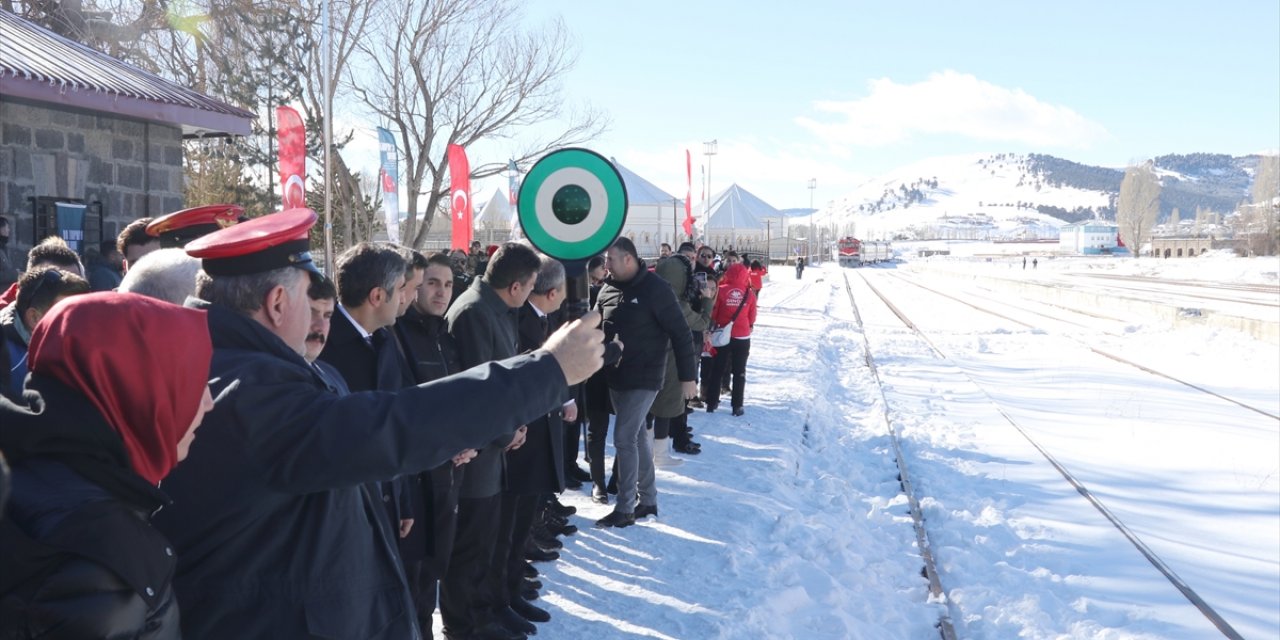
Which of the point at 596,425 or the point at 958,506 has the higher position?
the point at 596,425

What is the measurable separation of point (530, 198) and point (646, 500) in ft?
14.4

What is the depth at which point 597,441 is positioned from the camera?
21.9 ft

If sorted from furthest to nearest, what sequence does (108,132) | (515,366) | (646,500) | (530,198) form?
(108,132) → (646,500) → (530,198) → (515,366)

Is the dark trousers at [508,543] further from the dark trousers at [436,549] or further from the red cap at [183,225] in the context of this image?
the red cap at [183,225]

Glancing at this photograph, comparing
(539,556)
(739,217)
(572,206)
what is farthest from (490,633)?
(739,217)

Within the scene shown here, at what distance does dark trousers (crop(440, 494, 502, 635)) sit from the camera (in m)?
4.24

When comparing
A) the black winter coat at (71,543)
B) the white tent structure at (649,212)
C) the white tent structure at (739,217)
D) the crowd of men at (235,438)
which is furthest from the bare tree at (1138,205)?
the black winter coat at (71,543)

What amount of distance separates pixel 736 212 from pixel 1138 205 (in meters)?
88.5

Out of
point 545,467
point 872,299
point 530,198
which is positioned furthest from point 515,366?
point 872,299

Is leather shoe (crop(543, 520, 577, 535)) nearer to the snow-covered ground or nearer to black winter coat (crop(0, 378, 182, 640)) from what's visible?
the snow-covered ground

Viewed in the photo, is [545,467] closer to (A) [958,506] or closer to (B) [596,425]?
(B) [596,425]

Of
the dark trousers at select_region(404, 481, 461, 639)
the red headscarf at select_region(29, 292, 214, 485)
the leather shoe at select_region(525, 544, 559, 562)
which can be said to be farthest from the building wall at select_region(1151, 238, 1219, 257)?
the red headscarf at select_region(29, 292, 214, 485)

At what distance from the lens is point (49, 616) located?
1.30 m

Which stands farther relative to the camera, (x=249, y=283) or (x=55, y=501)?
(x=249, y=283)
